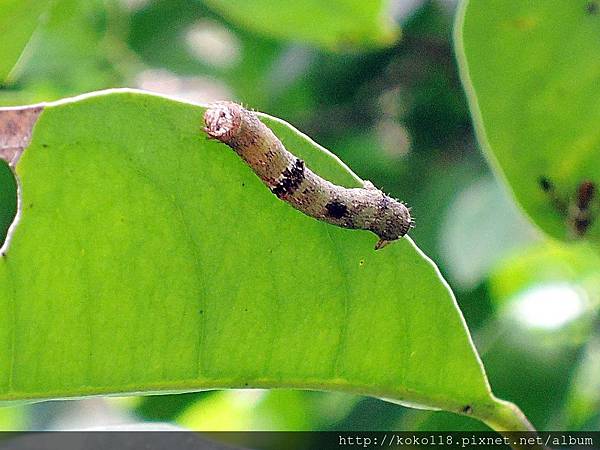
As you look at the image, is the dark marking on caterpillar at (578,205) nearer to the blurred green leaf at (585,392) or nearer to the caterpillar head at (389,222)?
the caterpillar head at (389,222)

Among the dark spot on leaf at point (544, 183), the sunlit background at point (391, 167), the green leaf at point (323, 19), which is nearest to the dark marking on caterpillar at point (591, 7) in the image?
the dark spot on leaf at point (544, 183)

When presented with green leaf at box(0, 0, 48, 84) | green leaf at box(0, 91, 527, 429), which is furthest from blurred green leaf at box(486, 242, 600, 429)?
green leaf at box(0, 0, 48, 84)

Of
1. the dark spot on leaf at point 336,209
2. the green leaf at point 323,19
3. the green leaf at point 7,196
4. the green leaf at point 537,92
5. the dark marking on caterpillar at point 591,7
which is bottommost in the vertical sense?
the dark spot on leaf at point 336,209

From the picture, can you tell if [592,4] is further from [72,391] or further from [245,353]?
[72,391]

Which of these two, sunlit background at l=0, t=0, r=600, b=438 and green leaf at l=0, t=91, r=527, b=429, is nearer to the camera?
green leaf at l=0, t=91, r=527, b=429

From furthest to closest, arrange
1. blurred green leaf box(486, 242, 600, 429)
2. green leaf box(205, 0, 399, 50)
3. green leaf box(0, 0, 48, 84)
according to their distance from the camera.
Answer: green leaf box(205, 0, 399, 50) < blurred green leaf box(486, 242, 600, 429) < green leaf box(0, 0, 48, 84)

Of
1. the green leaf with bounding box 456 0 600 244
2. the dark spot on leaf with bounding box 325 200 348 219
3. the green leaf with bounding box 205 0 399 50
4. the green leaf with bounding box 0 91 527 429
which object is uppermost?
the green leaf with bounding box 205 0 399 50

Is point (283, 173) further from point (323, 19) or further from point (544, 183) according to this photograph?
point (323, 19)

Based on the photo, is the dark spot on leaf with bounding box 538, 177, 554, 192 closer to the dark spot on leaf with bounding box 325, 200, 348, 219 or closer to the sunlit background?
the sunlit background

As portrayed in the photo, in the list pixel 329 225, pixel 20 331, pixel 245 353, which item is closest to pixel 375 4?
pixel 329 225
